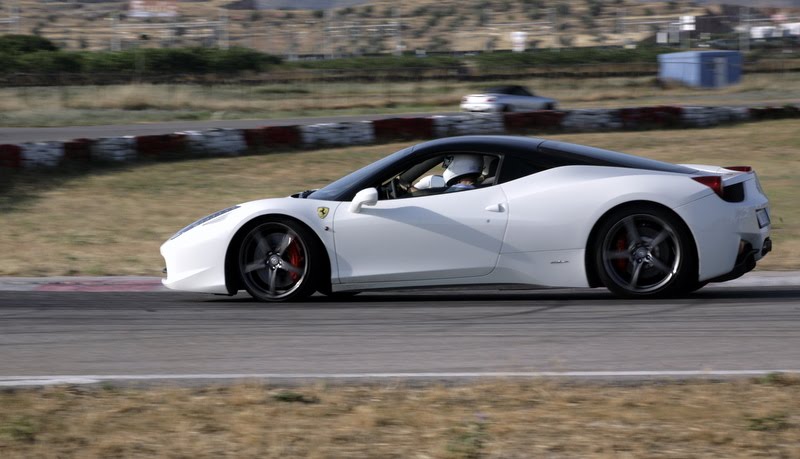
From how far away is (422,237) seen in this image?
721cm

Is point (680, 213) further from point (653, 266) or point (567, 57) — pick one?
point (567, 57)

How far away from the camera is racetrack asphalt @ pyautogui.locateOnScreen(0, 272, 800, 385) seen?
17.3ft

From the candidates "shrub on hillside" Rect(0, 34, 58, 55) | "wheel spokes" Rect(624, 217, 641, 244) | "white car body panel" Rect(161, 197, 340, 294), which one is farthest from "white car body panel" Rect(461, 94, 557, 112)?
"wheel spokes" Rect(624, 217, 641, 244)

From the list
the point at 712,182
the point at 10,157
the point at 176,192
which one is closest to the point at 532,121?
the point at 176,192

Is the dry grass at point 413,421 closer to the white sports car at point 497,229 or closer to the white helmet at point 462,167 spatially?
the white sports car at point 497,229

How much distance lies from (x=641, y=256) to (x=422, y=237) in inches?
60.0

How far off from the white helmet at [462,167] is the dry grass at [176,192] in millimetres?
3411

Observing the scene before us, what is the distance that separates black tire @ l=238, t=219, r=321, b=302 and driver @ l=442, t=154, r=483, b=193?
3.54 ft

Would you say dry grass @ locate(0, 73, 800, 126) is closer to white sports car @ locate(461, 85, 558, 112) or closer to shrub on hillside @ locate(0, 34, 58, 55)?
white sports car @ locate(461, 85, 558, 112)

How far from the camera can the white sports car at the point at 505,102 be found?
32375 mm

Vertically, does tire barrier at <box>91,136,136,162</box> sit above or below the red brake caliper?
above

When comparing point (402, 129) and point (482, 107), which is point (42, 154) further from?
point (482, 107)

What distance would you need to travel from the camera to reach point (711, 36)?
212 feet

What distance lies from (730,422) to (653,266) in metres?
3.12
